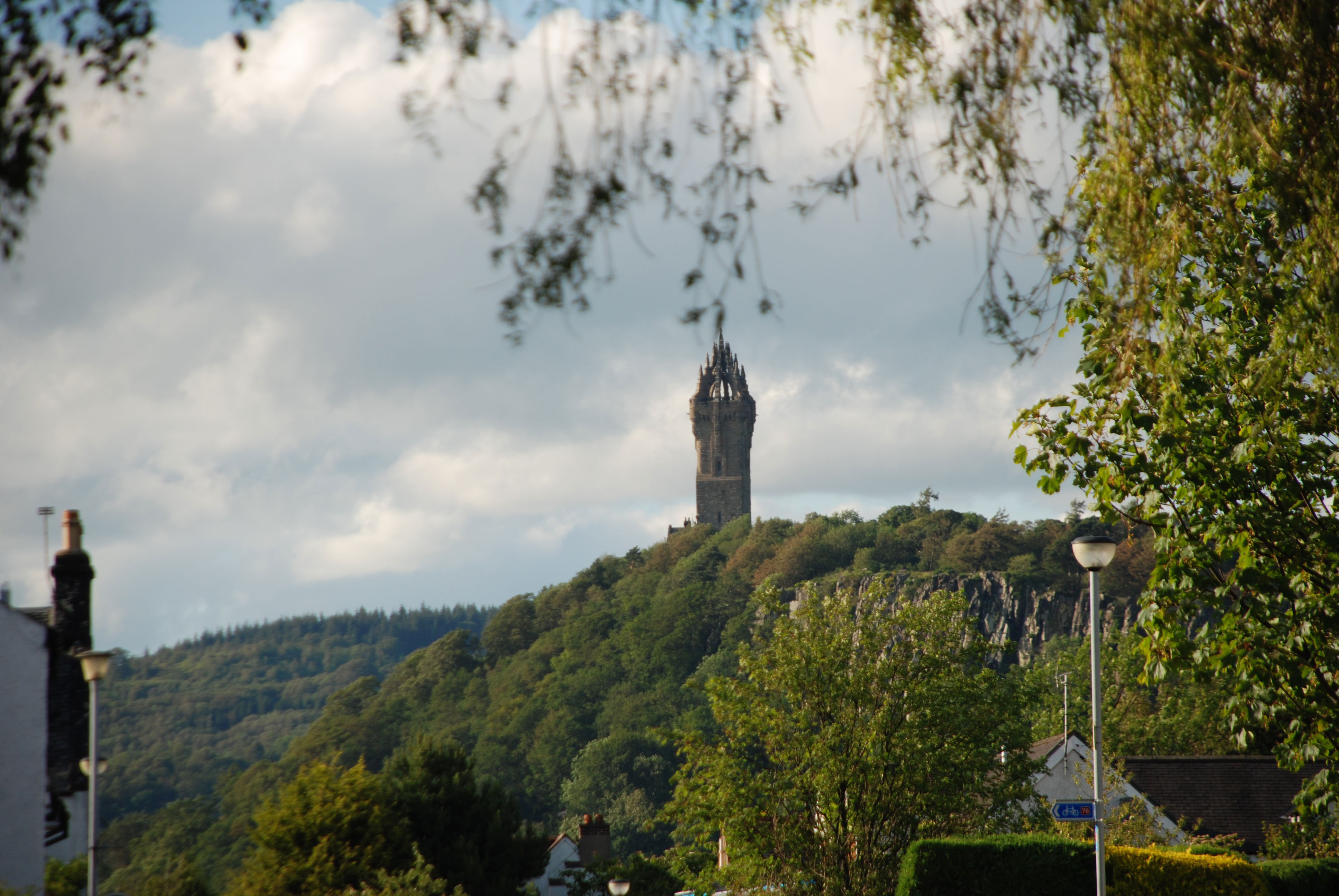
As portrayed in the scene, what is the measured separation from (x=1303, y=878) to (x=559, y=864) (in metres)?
32.7

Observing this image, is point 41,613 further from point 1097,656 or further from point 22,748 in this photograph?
point 1097,656

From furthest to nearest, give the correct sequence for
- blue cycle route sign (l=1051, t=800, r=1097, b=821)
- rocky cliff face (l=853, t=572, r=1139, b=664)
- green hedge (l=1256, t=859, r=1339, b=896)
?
rocky cliff face (l=853, t=572, r=1139, b=664) → green hedge (l=1256, t=859, r=1339, b=896) → blue cycle route sign (l=1051, t=800, r=1097, b=821)

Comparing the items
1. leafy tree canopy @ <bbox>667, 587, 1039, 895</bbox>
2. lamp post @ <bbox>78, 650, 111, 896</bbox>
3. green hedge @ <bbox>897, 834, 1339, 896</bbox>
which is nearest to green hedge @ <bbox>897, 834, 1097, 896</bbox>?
green hedge @ <bbox>897, 834, 1339, 896</bbox>

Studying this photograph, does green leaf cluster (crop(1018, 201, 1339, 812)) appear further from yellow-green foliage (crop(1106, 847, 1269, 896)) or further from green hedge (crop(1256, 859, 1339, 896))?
green hedge (crop(1256, 859, 1339, 896))

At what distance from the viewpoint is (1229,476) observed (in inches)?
401

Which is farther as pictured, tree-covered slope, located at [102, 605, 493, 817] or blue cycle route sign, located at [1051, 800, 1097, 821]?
tree-covered slope, located at [102, 605, 493, 817]

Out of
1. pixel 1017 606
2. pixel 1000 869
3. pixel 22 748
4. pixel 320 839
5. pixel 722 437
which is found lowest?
pixel 1000 869

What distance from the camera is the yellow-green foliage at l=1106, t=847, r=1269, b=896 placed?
15.9 metres

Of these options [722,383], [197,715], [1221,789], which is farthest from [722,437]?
[1221,789]

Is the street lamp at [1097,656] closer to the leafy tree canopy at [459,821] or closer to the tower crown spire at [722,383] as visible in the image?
the leafy tree canopy at [459,821]

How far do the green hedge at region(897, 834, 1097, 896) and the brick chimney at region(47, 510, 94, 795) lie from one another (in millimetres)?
11804

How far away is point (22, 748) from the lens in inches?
579

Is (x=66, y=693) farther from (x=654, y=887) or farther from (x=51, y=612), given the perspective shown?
(x=654, y=887)

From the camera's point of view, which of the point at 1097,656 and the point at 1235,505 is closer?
the point at 1235,505
